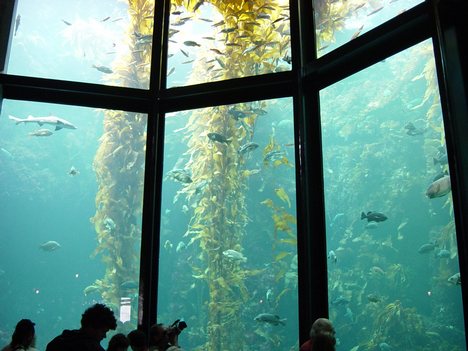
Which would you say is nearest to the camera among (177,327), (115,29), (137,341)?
(137,341)

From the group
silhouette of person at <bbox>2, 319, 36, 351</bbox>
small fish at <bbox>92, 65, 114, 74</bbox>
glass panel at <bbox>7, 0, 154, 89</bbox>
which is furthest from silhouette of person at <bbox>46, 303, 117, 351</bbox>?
small fish at <bbox>92, 65, 114, 74</bbox>

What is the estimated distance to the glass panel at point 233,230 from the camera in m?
4.22

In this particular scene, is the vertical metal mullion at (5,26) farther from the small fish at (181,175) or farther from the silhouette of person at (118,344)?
the silhouette of person at (118,344)

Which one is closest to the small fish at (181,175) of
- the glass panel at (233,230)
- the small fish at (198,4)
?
the glass panel at (233,230)

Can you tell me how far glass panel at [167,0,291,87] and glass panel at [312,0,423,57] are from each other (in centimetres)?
31

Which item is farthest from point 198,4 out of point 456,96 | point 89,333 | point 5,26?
point 89,333

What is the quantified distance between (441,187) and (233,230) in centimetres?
529

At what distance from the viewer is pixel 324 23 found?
336 centimetres

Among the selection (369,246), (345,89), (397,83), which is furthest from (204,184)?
(345,89)

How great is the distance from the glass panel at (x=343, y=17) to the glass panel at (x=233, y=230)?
1.02 metres

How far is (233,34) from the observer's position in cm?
384

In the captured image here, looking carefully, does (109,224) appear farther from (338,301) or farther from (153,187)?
(338,301)

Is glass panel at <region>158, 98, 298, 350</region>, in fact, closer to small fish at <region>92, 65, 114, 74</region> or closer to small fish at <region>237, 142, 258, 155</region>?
small fish at <region>237, 142, 258, 155</region>

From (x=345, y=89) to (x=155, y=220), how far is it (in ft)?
64.7
